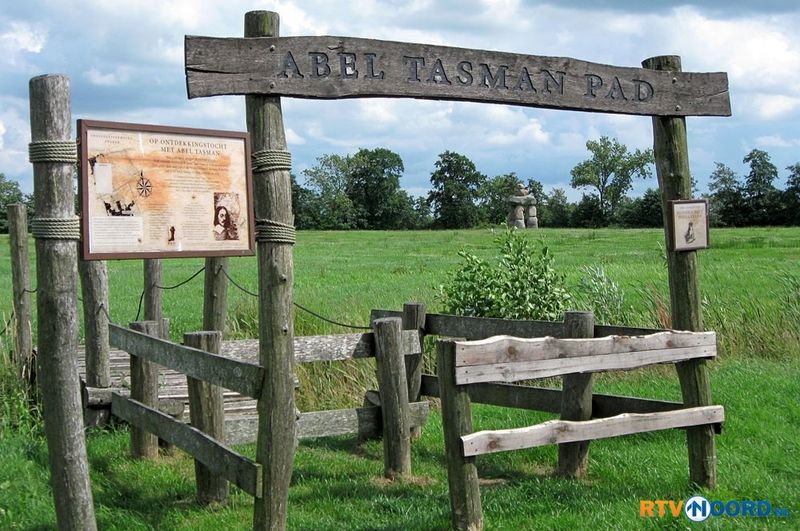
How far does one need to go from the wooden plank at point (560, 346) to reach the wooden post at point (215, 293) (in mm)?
4677

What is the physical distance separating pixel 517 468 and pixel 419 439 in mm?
1382

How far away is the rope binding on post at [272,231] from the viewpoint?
6074mm

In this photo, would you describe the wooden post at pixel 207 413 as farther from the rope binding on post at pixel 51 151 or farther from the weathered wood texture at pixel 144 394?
the rope binding on post at pixel 51 151

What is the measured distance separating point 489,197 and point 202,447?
91585 mm

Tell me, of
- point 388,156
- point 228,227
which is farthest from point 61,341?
point 388,156

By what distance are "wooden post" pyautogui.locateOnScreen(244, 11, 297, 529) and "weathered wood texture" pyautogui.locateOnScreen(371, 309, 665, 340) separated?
2.94 meters

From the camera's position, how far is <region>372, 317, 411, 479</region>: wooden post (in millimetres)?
8023

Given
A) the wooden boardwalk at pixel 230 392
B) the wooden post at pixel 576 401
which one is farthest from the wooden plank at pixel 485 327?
the wooden boardwalk at pixel 230 392

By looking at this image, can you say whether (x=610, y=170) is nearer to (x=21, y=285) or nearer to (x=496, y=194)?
(x=496, y=194)

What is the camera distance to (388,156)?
10375 cm

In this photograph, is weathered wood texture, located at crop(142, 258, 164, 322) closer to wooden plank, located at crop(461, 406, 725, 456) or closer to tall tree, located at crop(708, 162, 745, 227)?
wooden plank, located at crop(461, 406, 725, 456)

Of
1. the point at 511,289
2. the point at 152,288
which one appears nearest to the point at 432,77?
the point at 152,288

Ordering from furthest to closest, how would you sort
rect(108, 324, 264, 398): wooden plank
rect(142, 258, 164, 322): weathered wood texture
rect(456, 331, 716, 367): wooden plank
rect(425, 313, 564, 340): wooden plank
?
1. rect(142, 258, 164, 322): weathered wood texture
2. rect(425, 313, 564, 340): wooden plank
3. rect(456, 331, 716, 367): wooden plank
4. rect(108, 324, 264, 398): wooden plank

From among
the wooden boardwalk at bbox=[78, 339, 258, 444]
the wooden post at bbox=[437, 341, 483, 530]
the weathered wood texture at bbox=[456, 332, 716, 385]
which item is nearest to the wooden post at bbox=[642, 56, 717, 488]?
the weathered wood texture at bbox=[456, 332, 716, 385]
